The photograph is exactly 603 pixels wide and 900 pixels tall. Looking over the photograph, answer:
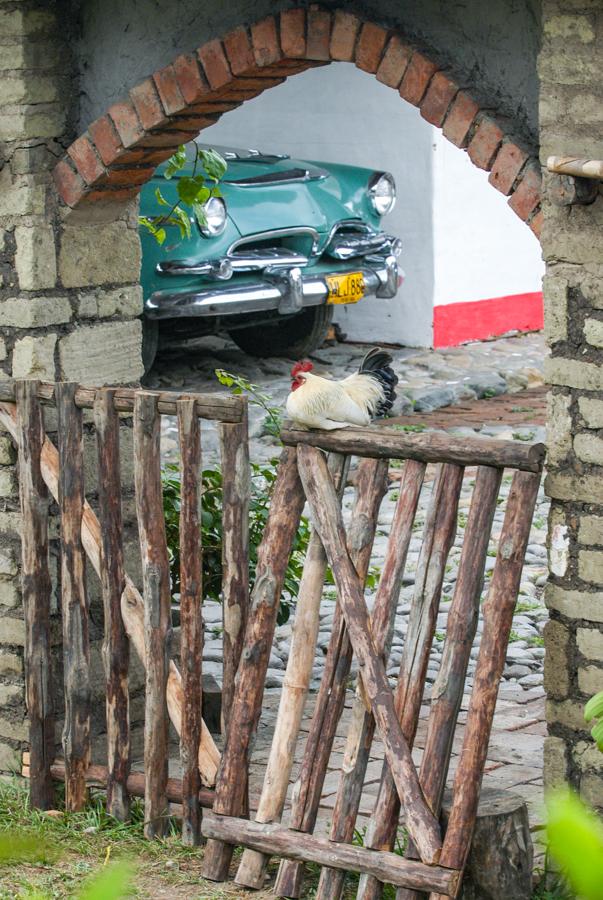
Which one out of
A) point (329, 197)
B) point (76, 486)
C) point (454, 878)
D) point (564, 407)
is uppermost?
point (329, 197)

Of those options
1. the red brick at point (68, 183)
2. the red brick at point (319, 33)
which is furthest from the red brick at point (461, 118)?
the red brick at point (68, 183)

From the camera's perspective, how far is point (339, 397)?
3.49 m

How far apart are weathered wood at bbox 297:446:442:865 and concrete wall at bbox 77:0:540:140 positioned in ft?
3.76

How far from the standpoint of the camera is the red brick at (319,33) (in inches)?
147

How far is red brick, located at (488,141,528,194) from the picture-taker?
3.40 m

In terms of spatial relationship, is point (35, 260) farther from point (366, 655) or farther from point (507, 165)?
point (366, 655)

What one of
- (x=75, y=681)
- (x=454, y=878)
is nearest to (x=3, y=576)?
(x=75, y=681)

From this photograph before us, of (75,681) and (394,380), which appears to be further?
(75,681)

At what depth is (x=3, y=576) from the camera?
456 cm

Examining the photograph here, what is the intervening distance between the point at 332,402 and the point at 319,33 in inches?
45.8

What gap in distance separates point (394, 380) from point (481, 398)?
262 inches

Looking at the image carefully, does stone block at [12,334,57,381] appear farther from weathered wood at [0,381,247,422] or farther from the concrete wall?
the concrete wall

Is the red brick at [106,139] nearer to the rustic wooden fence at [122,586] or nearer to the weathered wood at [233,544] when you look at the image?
the rustic wooden fence at [122,586]

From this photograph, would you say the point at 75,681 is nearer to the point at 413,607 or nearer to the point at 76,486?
the point at 76,486
